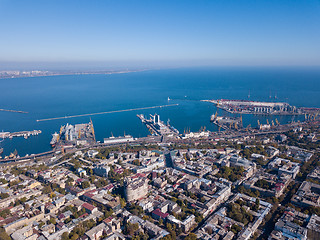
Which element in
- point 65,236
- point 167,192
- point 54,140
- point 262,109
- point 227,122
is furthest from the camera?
point 262,109

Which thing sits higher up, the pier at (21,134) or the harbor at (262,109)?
the harbor at (262,109)

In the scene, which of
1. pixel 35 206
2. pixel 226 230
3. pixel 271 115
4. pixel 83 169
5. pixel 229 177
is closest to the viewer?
pixel 226 230

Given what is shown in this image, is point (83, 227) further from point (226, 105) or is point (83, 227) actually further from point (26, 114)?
point (226, 105)

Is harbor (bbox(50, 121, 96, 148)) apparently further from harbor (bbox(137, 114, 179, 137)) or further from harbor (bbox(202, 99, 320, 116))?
harbor (bbox(202, 99, 320, 116))

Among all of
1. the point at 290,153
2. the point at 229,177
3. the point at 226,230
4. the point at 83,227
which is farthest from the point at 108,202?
the point at 290,153

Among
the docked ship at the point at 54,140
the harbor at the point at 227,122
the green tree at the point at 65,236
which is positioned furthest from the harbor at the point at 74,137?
the harbor at the point at 227,122

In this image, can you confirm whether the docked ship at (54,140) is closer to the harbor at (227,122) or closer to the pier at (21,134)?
the pier at (21,134)

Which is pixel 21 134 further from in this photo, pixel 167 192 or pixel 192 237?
pixel 192 237

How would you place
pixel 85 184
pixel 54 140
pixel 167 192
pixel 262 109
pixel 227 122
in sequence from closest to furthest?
pixel 167 192
pixel 85 184
pixel 54 140
pixel 227 122
pixel 262 109

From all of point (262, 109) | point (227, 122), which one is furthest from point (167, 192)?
point (262, 109)
